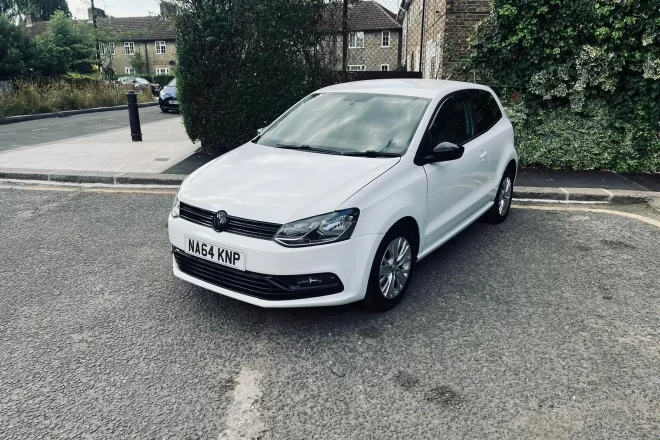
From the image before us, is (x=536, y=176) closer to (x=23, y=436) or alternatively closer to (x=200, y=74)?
(x=200, y=74)

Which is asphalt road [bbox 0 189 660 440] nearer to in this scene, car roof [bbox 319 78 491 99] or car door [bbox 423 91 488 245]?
car door [bbox 423 91 488 245]

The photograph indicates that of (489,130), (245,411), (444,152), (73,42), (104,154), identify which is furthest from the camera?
(73,42)

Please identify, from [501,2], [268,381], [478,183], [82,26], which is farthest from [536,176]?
[82,26]

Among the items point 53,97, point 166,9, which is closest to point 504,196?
point 166,9

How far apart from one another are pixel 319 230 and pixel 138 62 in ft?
208

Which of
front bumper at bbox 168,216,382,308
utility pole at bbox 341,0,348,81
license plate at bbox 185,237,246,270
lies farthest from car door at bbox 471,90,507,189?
utility pole at bbox 341,0,348,81

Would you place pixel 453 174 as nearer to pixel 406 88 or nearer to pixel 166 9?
pixel 406 88

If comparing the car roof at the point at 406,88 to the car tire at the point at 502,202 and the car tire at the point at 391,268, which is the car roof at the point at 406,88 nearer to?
the car tire at the point at 502,202

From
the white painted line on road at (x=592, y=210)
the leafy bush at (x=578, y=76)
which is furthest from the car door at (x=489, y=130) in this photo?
the leafy bush at (x=578, y=76)

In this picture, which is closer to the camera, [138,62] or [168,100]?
[168,100]

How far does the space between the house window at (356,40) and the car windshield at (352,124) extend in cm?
463

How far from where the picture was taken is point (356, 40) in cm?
945

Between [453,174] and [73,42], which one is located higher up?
[73,42]

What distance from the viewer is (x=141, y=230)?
219 inches
